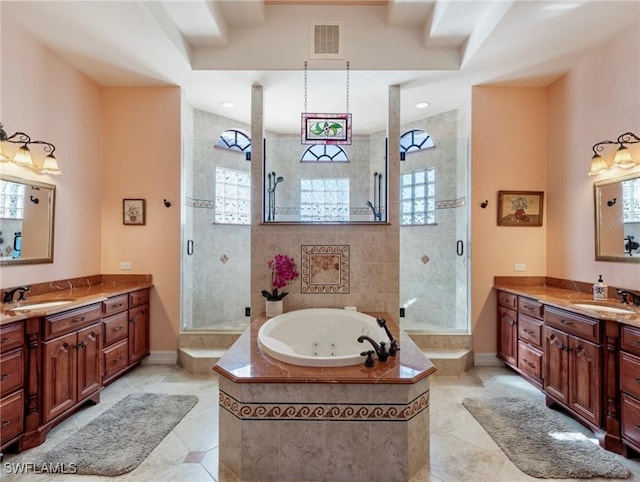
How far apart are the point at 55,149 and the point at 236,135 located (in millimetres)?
2209

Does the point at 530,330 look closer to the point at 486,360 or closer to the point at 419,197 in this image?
the point at 486,360

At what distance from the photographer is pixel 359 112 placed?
14.0 feet

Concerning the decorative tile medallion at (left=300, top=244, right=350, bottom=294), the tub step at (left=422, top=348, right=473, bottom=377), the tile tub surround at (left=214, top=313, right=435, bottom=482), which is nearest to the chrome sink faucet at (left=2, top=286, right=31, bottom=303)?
the tile tub surround at (left=214, top=313, right=435, bottom=482)

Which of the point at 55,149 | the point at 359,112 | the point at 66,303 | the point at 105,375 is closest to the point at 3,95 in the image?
the point at 55,149

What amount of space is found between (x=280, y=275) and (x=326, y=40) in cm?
253

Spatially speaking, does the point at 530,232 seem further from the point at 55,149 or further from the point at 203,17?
the point at 55,149

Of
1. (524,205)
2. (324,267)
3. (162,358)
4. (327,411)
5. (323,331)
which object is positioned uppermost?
(524,205)

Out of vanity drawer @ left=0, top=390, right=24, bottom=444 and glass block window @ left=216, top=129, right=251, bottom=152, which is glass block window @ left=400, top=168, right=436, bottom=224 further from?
vanity drawer @ left=0, top=390, right=24, bottom=444

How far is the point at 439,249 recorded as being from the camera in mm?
4211

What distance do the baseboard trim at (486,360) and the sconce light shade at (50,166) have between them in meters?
4.58

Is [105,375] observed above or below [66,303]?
below

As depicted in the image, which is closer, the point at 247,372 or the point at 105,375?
the point at 247,372

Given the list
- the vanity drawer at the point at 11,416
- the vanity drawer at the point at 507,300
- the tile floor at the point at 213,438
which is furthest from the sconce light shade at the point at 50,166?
the vanity drawer at the point at 507,300

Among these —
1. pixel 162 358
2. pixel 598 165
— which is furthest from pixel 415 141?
pixel 162 358
